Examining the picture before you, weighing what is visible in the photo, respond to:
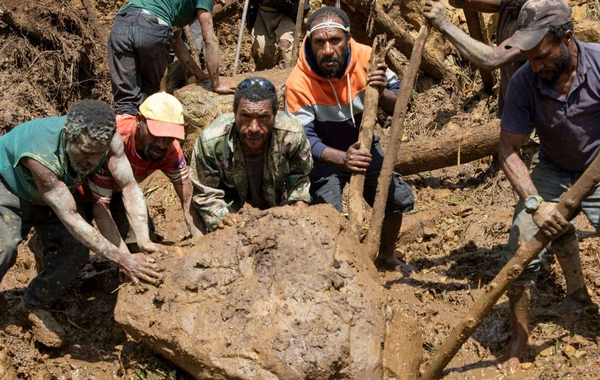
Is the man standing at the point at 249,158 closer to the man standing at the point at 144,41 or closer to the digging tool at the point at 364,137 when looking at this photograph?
the digging tool at the point at 364,137

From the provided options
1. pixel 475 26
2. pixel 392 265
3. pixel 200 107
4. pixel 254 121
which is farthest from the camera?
pixel 475 26

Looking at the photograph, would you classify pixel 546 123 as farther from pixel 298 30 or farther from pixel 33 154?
pixel 298 30

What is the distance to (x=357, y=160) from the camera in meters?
4.84

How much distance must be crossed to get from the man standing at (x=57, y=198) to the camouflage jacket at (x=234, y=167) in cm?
43

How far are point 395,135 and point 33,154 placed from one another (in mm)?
2276

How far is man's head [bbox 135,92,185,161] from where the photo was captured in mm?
4727

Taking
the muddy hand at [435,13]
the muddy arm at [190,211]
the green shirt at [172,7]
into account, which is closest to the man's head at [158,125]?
the muddy arm at [190,211]

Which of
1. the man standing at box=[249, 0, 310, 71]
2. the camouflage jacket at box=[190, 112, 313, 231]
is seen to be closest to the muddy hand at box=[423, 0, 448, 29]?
the camouflage jacket at box=[190, 112, 313, 231]

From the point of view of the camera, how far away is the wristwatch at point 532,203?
4.16 meters

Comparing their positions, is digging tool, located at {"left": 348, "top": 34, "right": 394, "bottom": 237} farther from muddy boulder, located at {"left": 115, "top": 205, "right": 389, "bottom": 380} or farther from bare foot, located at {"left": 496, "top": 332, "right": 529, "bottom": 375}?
bare foot, located at {"left": 496, "top": 332, "right": 529, "bottom": 375}

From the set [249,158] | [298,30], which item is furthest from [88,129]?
[298,30]

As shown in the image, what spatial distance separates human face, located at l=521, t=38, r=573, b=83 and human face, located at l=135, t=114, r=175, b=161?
91.1 inches

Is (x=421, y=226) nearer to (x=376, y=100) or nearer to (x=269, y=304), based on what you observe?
(x=376, y=100)

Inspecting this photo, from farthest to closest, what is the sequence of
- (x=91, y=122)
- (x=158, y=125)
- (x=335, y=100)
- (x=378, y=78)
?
(x=335, y=100), (x=378, y=78), (x=158, y=125), (x=91, y=122)
